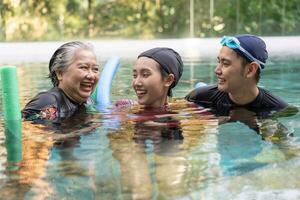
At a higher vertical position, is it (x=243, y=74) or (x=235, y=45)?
(x=235, y=45)

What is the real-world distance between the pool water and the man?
0.41 ft

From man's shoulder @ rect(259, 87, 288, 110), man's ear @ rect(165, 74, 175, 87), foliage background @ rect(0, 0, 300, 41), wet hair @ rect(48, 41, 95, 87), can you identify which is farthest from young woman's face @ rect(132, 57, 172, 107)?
foliage background @ rect(0, 0, 300, 41)

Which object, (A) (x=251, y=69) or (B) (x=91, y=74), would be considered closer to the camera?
(B) (x=91, y=74)

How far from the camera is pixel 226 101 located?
451 centimetres

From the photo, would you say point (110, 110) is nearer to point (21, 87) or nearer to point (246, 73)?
point (246, 73)

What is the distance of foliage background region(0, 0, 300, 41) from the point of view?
21.0 meters

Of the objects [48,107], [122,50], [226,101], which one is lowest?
[122,50]

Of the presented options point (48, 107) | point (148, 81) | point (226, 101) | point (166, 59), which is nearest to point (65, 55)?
point (48, 107)

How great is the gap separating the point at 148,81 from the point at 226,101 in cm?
72

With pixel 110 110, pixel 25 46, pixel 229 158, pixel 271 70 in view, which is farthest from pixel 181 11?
pixel 229 158

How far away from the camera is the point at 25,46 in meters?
18.7

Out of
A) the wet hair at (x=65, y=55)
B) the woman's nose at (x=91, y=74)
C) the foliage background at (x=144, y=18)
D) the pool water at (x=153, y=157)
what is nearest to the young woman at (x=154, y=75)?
the pool water at (x=153, y=157)

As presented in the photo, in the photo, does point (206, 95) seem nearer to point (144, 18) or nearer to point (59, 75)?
point (59, 75)

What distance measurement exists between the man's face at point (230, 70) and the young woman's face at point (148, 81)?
39 centimetres
